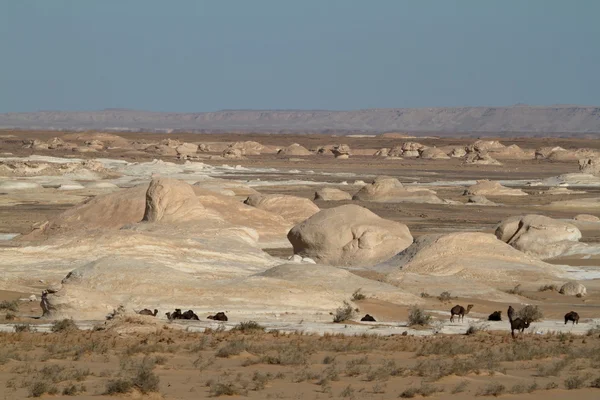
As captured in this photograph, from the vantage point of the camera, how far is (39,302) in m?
19.8

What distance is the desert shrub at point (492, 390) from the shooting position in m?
11.8

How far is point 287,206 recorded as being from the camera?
33906 mm

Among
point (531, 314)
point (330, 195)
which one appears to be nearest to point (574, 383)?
point (531, 314)

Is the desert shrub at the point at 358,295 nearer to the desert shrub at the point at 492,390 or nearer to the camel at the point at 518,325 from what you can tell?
the camel at the point at 518,325

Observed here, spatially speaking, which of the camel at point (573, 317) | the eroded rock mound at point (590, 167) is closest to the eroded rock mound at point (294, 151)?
the eroded rock mound at point (590, 167)

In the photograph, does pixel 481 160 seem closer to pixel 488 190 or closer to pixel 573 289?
pixel 488 190

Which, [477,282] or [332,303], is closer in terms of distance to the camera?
[332,303]

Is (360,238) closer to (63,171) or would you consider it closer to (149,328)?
(149,328)

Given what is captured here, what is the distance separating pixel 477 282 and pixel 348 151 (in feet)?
280

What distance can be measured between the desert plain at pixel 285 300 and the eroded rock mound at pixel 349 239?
31 millimetres

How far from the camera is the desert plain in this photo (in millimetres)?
12625

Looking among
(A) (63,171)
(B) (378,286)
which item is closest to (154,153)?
(A) (63,171)

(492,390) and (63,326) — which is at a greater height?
(492,390)

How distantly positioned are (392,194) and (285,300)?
103 ft
